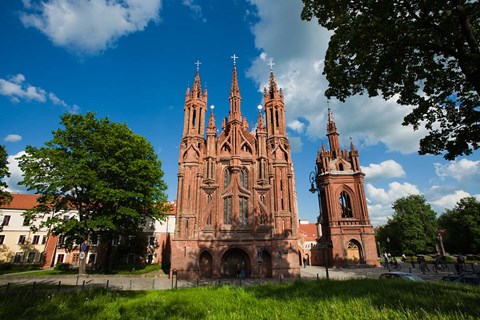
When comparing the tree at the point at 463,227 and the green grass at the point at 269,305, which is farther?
the tree at the point at 463,227

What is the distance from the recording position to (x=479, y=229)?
44969 millimetres

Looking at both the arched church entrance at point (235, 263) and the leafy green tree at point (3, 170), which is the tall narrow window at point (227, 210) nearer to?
the arched church entrance at point (235, 263)

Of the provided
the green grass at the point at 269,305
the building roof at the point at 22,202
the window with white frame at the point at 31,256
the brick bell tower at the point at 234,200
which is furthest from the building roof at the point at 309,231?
the green grass at the point at 269,305

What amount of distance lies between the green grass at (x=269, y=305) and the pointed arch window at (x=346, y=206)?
32.0 m

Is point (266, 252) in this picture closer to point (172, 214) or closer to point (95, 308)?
point (95, 308)

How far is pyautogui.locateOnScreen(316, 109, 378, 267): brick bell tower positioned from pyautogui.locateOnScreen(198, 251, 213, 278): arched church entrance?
1954 cm

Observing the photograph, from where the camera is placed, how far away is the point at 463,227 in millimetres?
49062

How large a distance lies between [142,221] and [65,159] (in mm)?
10788

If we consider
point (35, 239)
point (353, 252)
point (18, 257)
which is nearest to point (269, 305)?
point (353, 252)

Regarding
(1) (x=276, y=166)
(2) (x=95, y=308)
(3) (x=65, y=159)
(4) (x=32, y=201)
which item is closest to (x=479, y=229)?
(1) (x=276, y=166)

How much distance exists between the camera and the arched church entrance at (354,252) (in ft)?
121

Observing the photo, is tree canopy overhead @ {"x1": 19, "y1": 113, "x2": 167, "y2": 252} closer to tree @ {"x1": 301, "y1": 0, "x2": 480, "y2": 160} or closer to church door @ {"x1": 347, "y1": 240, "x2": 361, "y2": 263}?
tree @ {"x1": 301, "y1": 0, "x2": 480, "y2": 160}

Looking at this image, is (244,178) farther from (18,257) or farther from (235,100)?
(18,257)

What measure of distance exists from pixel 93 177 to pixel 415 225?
60.5 metres
